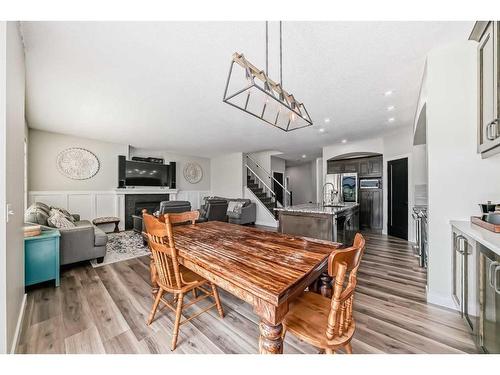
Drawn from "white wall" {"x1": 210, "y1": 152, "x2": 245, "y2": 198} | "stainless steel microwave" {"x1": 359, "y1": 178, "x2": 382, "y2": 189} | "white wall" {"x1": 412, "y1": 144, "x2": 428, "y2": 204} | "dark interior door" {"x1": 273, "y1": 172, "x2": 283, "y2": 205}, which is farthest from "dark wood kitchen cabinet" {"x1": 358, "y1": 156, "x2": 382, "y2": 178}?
"white wall" {"x1": 210, "y1": 152, "x2": 245, "y2": 198}

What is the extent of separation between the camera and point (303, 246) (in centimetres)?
158

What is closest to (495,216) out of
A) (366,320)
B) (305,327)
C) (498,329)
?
(498,329)

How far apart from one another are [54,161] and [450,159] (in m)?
7.46

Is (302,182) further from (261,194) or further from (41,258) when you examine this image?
(41,258)

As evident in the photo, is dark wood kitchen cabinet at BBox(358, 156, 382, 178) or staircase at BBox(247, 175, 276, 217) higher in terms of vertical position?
dark wood kitchen cabinet at BBox(358, 156, 382, 178)

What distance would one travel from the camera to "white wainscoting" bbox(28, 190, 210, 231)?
481cm

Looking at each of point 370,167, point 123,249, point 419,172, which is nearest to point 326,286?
point 123,249

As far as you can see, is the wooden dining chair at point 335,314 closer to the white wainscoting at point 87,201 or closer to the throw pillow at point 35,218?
the throw pillow at point 35,218

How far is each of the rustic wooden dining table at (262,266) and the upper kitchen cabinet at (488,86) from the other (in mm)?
1520

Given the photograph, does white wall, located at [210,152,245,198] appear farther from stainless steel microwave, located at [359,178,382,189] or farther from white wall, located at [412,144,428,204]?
white wall, located at [412,144,428,204]

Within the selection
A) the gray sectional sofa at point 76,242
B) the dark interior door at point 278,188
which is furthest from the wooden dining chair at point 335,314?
the dark interior door at point 278,188

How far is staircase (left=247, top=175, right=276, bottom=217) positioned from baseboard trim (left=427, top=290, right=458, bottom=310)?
490cm

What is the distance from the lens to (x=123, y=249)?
153 inches

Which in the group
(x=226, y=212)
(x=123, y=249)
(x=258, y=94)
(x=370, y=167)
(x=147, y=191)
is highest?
(x=258, y=94)
